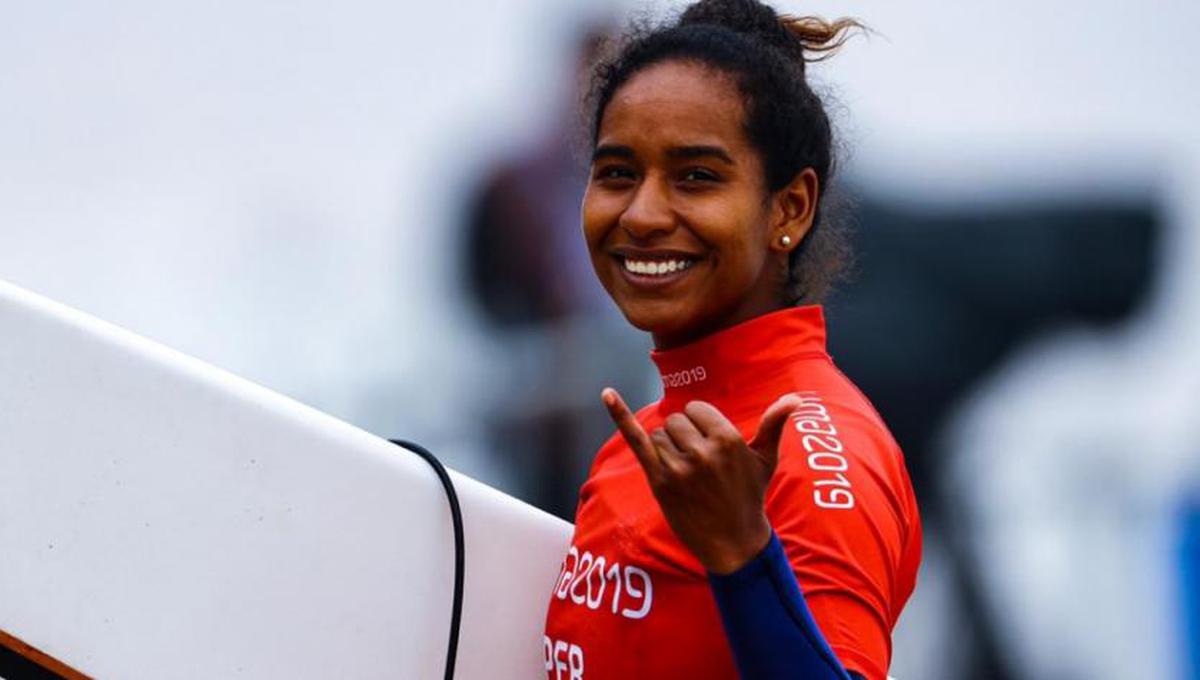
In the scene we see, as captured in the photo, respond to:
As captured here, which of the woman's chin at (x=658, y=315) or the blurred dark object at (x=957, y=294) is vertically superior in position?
the woman's chin at (x=658, y=315)

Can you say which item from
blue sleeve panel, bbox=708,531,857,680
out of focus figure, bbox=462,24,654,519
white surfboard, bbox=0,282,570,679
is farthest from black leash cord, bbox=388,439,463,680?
out of focus figure, bbox=462,24,654,519

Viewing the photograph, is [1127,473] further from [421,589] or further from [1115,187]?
[421,589]

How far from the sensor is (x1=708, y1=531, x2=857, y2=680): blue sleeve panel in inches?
56.1

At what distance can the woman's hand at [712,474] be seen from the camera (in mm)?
1390

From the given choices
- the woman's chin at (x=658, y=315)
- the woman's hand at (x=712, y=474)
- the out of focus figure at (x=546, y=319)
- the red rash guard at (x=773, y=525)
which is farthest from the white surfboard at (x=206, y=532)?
the out of focus figure at (x=546, y=319)

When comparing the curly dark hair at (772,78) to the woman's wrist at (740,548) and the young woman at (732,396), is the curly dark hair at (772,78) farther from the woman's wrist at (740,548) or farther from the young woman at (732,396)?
the woman's wrist at (740,548)

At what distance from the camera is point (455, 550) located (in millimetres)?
1960

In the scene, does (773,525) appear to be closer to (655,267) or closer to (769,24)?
(655,267)

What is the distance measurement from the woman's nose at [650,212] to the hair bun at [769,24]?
0.21m

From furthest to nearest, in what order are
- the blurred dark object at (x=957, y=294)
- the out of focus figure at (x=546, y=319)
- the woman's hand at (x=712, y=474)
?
1. the blurred dark object at (x=957, y=294)
2. the out of focus figure at (x=546, y=319)
3. the woman's hand at (x=712, y=474)

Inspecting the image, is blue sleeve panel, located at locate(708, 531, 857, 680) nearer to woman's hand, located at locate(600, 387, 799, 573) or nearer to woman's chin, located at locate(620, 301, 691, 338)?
woman's hand, located at locate(600, 387, 799, 573)

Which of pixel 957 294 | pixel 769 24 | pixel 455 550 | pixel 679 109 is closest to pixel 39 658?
pixel 455 550

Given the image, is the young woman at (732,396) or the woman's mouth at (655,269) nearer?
the young woman at (732,396)

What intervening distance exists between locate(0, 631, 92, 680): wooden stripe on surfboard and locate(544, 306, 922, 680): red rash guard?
0.39 metres
